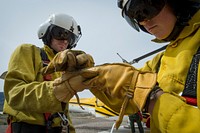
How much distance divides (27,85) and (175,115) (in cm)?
143

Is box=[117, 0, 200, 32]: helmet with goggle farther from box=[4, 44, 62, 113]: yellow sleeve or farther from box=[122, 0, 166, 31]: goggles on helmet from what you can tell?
box=[4, 44, 62, 113]: yellow sleeve

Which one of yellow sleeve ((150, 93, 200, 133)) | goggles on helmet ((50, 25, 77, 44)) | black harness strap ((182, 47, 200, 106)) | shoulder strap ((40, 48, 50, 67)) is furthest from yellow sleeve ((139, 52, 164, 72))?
goggles on helmet ((50, 25, 77, 44))

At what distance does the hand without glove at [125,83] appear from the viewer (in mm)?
1277

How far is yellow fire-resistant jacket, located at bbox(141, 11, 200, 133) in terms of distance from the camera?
114cm

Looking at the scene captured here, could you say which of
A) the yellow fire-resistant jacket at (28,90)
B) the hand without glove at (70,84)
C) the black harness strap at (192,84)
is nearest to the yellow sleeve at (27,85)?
the yellow fire-resistant jacket at (28,90)

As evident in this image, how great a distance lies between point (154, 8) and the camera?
1.62 metres

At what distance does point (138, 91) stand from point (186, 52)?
0.42m

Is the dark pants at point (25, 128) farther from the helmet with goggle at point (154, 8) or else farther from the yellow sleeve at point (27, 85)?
the helmet with goggle at point (154, 8)

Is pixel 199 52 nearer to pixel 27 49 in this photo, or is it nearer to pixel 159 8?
pixel 159 8

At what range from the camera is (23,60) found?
2.56 meters

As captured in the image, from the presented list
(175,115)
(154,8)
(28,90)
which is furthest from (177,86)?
(28,90)

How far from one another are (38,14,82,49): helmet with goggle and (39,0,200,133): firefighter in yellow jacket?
1.58 meters

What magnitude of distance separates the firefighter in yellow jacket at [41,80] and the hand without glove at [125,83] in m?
0.16

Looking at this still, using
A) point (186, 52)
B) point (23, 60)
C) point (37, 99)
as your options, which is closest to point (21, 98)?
point (37, 99)
